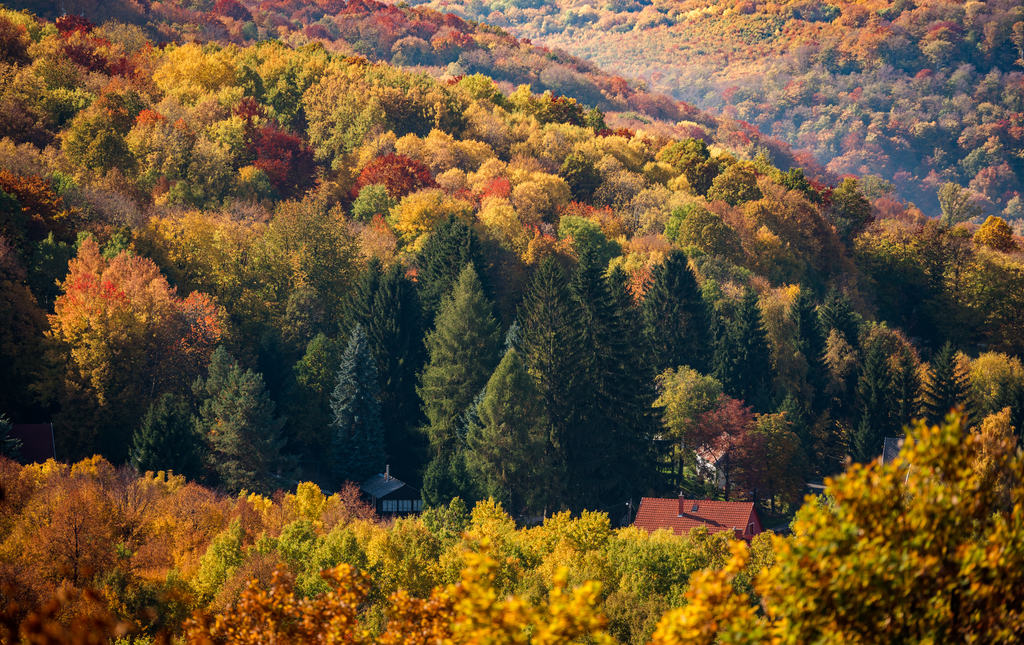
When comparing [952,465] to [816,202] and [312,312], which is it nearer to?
[312,312]

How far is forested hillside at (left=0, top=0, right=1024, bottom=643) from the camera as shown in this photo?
29.1 metres

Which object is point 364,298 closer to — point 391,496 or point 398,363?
point 398,363

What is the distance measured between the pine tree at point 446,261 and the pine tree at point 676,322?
1257 cm

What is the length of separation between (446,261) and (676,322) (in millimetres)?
16603

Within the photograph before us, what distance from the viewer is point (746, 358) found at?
82.4m

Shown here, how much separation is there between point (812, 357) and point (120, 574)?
59.8 meters

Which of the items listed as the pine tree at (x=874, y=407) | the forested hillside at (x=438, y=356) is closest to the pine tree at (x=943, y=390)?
the forested hillside at (x=438, y=356)

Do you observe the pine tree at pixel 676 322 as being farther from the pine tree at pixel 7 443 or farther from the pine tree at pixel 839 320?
the pine tree at pixel 7 443

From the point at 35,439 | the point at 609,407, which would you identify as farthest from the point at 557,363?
the point at 35,439

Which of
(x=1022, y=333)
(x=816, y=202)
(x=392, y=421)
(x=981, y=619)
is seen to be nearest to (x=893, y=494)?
(x=981, y=619)

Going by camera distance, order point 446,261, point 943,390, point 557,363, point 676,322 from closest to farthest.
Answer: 1. point 557,363
2. point 446,261
3. point 676,322
4. point 943,390

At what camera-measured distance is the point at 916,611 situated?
1496 centimetres

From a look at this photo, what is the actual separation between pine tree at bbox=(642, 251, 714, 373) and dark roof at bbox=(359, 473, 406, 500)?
21859 millimetres

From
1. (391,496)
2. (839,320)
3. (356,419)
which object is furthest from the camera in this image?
(839,320)
